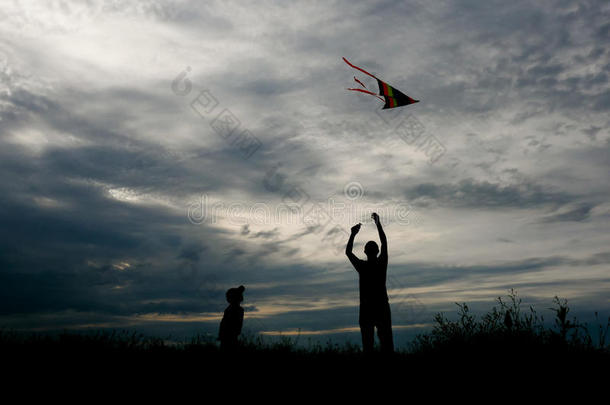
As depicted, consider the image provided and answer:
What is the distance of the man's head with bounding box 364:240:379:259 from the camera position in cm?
772

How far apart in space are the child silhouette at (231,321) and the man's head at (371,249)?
2.72 meters

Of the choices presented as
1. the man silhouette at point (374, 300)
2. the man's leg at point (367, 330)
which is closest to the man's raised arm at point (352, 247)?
the man silhouette at point (374, 300)

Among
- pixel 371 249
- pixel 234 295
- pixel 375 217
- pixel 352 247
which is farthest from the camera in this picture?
pixel 234 295

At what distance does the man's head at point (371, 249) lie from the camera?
7723 mm

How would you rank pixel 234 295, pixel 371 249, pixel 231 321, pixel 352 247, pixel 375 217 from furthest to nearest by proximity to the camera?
pixel 234 295
pixel 231 321
pixel 352 247
pixel 375 217
pixel 371 249

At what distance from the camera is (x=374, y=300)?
750cm

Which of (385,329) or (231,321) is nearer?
(385,329)

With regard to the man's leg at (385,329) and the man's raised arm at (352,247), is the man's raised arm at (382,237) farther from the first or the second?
the man's leg at (385,329)

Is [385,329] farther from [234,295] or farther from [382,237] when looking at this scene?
[234,295]

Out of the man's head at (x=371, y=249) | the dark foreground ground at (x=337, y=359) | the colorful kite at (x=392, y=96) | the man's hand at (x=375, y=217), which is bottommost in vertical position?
the dark foreground ground at (x=337, y=359)

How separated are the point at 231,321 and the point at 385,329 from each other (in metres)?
2.97

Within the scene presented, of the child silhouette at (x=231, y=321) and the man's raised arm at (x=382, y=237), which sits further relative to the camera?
the child silhouette at (x=231, y=321)

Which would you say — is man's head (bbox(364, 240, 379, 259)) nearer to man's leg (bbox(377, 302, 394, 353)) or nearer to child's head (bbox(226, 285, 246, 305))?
man's leg (bbox(377, 302, 394, 353))

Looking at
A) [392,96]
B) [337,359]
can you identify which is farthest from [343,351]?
[392,96]
